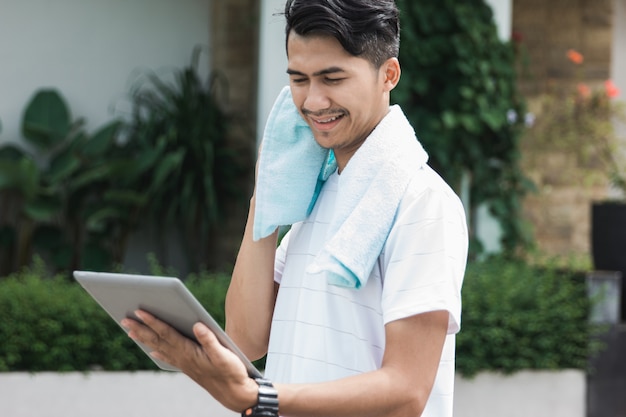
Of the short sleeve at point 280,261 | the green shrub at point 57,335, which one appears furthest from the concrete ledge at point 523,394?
the short sleeve at point 280,261

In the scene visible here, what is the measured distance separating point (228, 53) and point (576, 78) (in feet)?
7.72

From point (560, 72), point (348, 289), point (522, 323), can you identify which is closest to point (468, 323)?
point (522, 323)

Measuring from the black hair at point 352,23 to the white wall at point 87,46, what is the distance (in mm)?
5112

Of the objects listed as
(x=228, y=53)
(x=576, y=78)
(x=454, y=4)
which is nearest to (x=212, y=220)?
(x=228, y=53)

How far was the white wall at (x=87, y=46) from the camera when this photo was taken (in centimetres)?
667

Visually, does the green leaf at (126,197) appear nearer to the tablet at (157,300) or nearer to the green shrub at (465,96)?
the green shrub at (465,96)

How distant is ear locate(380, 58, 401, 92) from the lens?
1882mm

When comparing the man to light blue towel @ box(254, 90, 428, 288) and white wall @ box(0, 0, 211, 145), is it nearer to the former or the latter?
light blue towel @ box(254, 90, 428, 288)

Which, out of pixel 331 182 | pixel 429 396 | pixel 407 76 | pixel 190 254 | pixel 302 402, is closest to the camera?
pixel 302 402

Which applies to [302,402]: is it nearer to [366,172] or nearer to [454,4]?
[366,172]

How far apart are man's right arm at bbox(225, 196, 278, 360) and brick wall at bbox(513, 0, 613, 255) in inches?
218

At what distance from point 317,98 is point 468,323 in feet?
12.0

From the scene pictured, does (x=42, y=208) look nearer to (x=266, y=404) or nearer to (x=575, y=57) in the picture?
(x=575, y=57)

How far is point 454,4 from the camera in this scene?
6.22 metres
